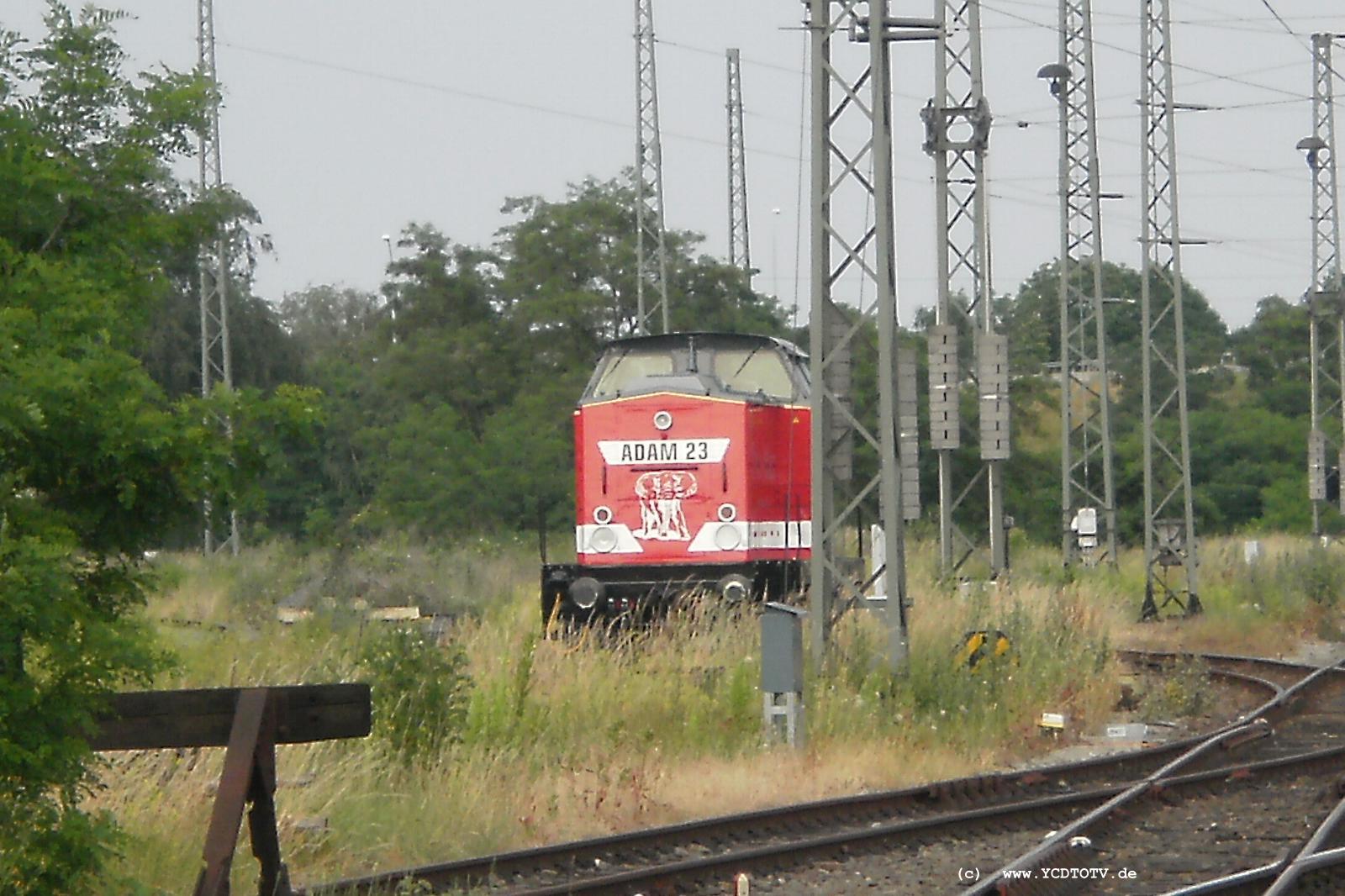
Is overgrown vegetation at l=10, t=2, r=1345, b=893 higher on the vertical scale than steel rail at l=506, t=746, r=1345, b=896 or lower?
higher

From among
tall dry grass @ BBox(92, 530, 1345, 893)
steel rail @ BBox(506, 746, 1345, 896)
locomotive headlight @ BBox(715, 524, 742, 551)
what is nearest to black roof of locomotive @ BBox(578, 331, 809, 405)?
locomotive headlight @ BBox(715, 524, 742, 551)

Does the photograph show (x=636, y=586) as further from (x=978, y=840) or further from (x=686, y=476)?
(x=978, y=840)

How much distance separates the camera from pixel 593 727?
13.0 meters

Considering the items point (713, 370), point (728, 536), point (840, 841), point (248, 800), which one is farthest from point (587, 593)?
point (248, 800)

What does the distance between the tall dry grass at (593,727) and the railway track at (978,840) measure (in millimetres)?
837

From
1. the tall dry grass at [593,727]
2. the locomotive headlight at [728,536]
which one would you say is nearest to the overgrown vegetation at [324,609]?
Result: the tall dry grass at [593,727]

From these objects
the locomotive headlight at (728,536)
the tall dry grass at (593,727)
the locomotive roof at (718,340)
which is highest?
the locomotive roof at (718,340)

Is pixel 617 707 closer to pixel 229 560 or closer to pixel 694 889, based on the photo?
pixel 694 889

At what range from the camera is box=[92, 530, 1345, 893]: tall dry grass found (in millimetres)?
9375

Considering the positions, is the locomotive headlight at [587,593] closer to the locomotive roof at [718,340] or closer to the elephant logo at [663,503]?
the elephant logo at [663,503]

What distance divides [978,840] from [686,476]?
762 cm

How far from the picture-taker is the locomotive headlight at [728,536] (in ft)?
57.1

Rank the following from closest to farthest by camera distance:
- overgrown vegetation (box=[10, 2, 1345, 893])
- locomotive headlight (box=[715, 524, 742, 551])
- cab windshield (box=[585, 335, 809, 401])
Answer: overgrown vegetation (box=[10, 2, 1345, 893]) → locomotive headlight (box=[715, 524, 742, 551]) → cab windshield (box=[585, 335, 809, 401])

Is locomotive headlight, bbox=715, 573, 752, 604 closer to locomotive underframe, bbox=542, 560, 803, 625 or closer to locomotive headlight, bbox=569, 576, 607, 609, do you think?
locomotive underframe, bbox=542, 560, 803, 625
